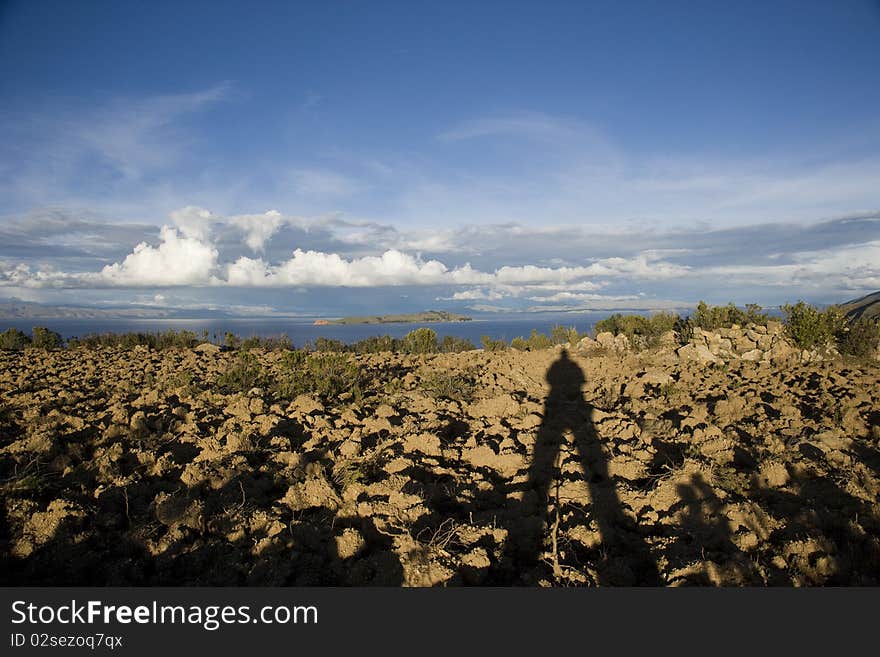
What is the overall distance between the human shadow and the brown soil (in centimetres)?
2

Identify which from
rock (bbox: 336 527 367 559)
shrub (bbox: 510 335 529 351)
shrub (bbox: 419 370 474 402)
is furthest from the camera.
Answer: shrub (bbox: 510 335 529 351)

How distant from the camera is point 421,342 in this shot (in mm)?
17281

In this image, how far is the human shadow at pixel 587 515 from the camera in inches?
142

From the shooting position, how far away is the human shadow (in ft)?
11.8

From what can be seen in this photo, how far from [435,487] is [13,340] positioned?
1715 cm

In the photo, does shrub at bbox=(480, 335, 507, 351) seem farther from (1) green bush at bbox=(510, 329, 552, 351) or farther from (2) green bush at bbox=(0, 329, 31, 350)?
(2) green bush at bbox=(0, 329, 31, 350)

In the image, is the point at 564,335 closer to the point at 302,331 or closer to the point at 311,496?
the point at 311,496

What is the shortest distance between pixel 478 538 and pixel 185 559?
237cm

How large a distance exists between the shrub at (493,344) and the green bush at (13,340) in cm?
1539

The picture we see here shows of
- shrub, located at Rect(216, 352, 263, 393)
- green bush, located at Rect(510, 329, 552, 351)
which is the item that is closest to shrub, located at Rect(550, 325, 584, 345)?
green bush, located at Rect(510, 329, 552, 351)

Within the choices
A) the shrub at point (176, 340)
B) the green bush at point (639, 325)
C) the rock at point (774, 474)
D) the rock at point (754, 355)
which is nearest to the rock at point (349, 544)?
the rock at point (774, 474)

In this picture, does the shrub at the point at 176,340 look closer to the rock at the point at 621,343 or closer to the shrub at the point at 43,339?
the shrub at the point at 43,339
